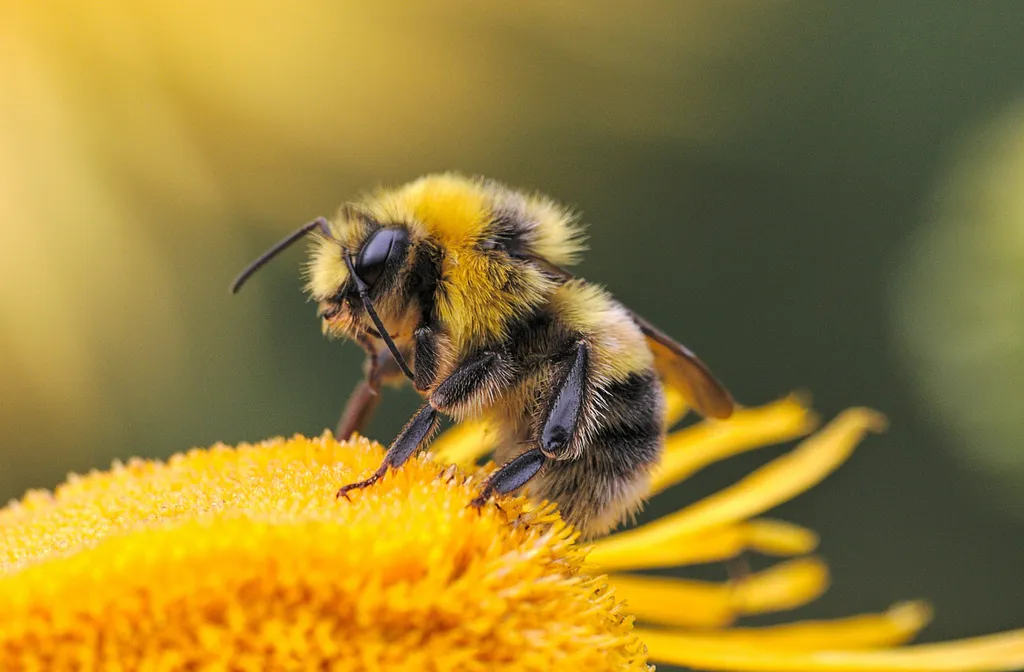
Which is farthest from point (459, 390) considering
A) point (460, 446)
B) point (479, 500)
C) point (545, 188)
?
point (545, 188)

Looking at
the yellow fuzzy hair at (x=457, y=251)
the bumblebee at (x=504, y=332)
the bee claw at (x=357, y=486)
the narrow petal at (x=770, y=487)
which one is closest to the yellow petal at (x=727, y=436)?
the narrow petal at (x=770, y=487)

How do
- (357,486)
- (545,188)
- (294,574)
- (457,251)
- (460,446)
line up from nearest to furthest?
1. (294,574)
2. (357,486)
3. (457,251)
4. (460,446)
5. (545,188)

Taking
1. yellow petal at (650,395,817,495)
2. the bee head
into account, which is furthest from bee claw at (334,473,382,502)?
yellow petal at (650,395,817,495)

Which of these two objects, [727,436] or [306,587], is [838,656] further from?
[306,587]

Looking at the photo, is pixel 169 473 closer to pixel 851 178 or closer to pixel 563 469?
pixel 563 469

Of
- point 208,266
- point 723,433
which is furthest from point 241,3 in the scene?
point 723,433

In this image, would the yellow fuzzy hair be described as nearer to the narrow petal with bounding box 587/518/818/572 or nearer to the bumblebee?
the bumblebee
